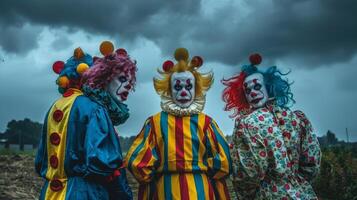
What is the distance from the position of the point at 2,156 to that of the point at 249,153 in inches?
338

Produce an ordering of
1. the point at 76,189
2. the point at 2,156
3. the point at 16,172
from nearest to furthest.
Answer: the point at 76,189 < the point at 16,172 < the point at 2,156

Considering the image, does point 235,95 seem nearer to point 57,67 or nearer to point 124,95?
point 124,95

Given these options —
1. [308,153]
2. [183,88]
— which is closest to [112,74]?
[183,88]

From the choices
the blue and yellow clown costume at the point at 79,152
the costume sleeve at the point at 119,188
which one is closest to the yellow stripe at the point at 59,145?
the blue and yellow clown costume at the point at 79,152

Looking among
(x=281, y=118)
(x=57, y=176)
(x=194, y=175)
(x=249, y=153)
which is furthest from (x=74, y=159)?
(x=281, y=118)

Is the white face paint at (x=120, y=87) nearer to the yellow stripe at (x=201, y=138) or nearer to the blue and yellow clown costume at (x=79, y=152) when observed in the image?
the blue and yellow clown costume at (x=79, y=152)

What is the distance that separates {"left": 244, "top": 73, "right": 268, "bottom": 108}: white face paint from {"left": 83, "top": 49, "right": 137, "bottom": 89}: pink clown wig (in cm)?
119

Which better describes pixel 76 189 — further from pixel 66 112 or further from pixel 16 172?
pixel 16 172

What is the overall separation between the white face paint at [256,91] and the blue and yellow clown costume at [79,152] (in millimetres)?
1539

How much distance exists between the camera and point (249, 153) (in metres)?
4.30

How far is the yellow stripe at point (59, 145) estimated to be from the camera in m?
3.54

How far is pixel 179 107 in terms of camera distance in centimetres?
454

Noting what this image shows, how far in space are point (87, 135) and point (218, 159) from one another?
1.33 metres

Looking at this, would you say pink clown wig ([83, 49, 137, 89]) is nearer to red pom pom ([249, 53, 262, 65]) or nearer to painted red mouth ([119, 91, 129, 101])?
painted red mouth ([119, 91, 129, 101])
